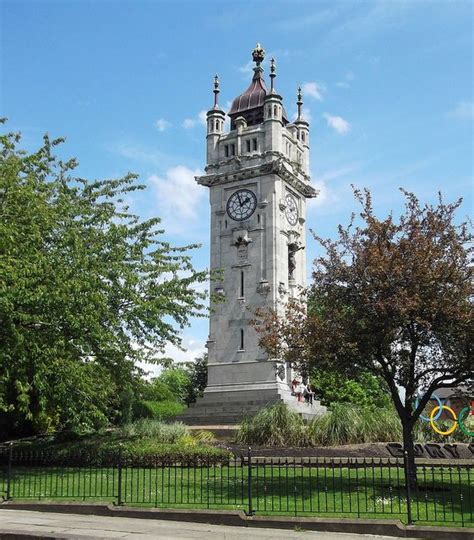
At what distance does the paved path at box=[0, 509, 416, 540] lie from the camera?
11.6 meters

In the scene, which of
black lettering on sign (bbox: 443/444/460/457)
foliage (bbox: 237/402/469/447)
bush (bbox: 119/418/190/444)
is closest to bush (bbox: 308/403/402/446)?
foliage (bbox: 237/402/469/447)

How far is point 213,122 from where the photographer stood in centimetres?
4853

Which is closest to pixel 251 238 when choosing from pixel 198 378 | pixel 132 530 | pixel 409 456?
pixel 198 378

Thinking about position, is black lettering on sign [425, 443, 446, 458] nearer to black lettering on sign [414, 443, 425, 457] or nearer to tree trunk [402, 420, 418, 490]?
black lettering on sign [414, 443, 425, 457]

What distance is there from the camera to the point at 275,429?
2678 cm

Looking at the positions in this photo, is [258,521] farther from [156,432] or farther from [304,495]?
[156,432]

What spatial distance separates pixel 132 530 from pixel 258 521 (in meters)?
2.27

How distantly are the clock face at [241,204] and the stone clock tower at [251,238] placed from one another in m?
0.06

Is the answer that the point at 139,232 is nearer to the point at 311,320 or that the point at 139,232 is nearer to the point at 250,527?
the point at 311,320

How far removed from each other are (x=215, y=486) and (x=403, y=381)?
5393mm

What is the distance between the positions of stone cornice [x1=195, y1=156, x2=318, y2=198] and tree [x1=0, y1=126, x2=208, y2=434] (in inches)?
783

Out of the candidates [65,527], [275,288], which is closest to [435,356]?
[65,527]

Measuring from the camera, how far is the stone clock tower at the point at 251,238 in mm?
→ 41406

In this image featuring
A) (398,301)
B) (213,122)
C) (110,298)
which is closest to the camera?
(398,301)
